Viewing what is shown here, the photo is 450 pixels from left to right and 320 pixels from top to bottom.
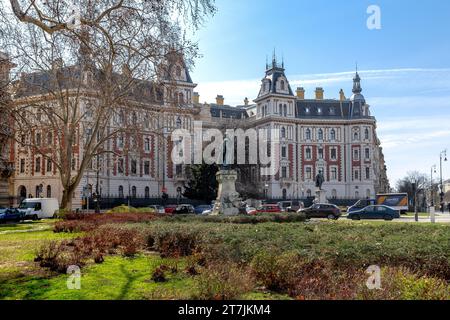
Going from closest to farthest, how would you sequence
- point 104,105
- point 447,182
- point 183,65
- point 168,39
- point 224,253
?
point 224,253 < point 168,39 < point 183,65 < point 104,105 < point 447,182

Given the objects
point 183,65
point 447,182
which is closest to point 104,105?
point 183,65

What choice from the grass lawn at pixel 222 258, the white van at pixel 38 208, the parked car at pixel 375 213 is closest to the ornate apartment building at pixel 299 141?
the white van at pixel 38 208

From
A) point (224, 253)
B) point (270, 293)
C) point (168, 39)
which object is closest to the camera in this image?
point (270, 293)

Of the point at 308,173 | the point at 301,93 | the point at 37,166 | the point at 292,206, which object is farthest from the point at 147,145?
the point at 301,93

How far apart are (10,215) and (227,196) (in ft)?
60.8

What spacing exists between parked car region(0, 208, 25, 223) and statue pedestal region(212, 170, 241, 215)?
1743cm

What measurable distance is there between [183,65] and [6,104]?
8.26 meters

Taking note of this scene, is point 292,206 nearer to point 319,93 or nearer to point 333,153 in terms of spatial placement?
point 333,153

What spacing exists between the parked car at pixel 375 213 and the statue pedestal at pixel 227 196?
13733 millimetres

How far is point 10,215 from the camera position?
37531 mm

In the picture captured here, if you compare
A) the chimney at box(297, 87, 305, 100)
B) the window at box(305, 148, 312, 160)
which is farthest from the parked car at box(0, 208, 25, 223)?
the chimney at box(297, 87, 305, 100)

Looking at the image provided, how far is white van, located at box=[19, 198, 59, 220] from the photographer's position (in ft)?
138

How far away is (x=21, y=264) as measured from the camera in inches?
441
